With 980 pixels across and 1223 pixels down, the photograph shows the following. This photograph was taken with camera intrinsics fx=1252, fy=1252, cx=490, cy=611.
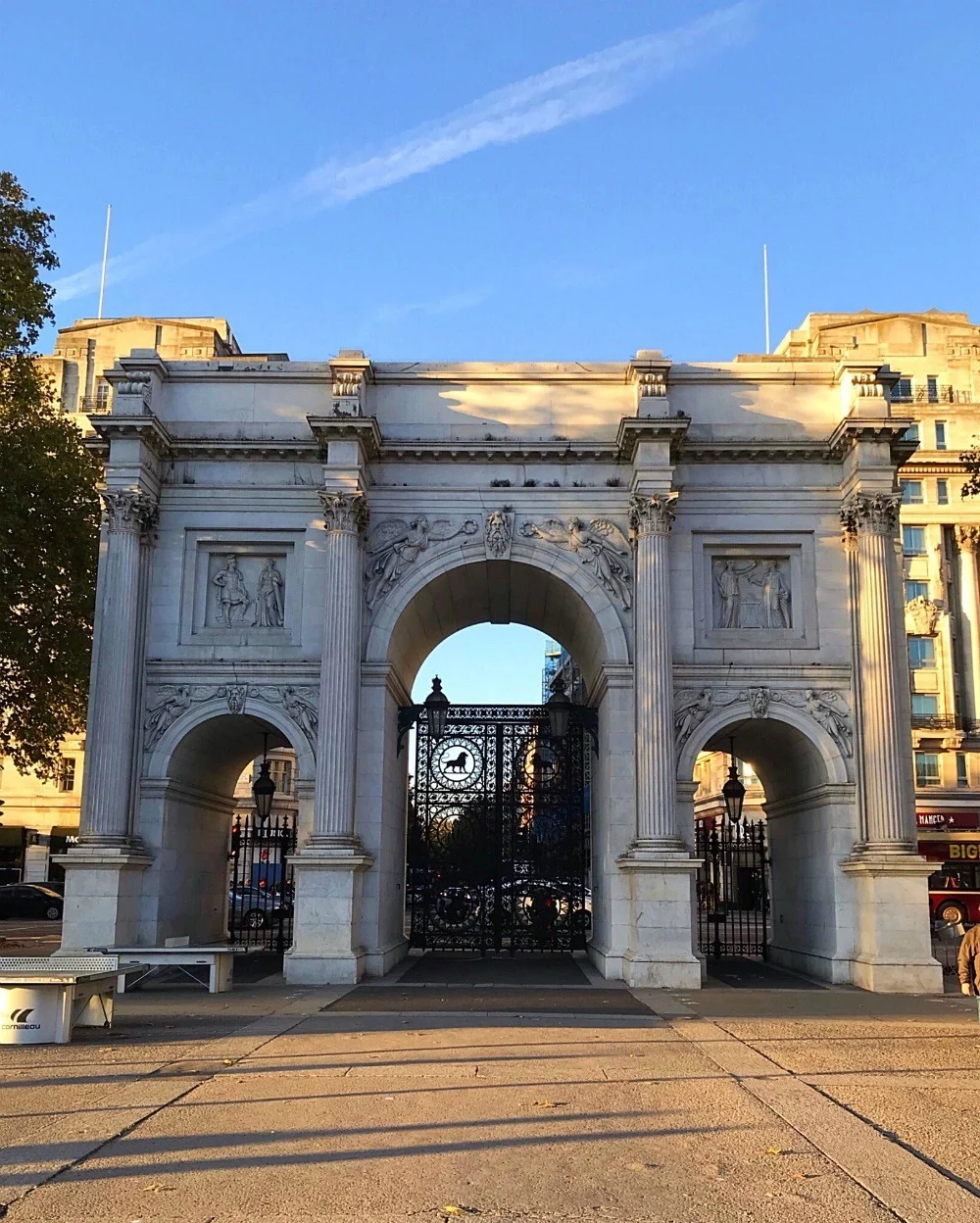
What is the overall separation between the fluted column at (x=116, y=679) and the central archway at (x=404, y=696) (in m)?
4.48

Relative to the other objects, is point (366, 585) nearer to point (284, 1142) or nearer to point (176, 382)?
point (176, 382)

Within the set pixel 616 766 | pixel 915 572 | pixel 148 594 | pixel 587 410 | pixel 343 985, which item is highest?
pixel 915 572

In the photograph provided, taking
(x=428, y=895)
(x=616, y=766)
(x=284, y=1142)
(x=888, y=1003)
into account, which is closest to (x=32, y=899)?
(x=428, y=895)

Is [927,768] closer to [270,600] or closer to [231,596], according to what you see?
[270,600]

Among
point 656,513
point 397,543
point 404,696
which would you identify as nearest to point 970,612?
point 404,696

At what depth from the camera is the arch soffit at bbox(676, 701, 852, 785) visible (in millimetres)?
24156

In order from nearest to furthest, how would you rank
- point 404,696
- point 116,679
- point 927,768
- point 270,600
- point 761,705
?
point 116,679
point 761,705
point 270,600
point 404,696
point 927,768

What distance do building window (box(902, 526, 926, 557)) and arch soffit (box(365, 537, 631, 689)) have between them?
4192 centimetres

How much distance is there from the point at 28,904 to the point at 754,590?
34318 mm

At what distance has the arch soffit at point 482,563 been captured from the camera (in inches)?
982

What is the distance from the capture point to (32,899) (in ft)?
158

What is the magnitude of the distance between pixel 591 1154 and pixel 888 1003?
1238 cm

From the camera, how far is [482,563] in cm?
2569

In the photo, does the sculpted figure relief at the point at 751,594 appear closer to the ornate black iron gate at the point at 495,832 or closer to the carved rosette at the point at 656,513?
the carved rosette at the point at 656,513
